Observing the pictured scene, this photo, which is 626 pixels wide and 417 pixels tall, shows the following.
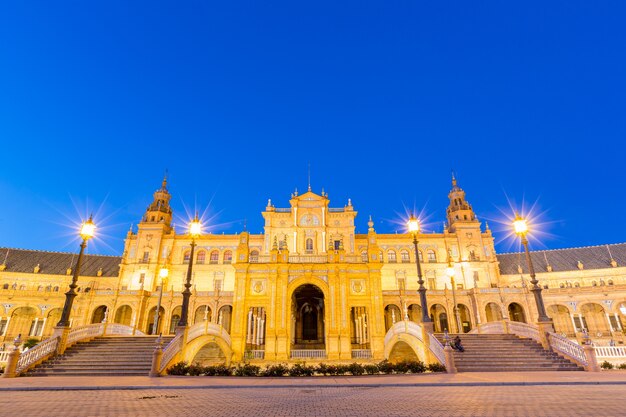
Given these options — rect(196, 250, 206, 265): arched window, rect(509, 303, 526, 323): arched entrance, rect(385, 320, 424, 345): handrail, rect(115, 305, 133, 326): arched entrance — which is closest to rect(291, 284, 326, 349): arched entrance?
rect(385, 320, 424, 345): handrail

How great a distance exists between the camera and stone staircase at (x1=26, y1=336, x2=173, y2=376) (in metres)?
15.5

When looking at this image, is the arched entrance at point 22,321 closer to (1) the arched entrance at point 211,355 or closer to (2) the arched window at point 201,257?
(2) the arched window at point 201,257

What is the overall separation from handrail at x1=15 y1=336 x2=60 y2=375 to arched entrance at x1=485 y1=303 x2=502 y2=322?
1958 inches

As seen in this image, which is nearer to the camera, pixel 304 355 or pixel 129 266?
pixel 304 355

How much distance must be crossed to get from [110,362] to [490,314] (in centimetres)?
4935

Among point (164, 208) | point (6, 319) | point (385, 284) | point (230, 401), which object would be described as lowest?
point (230, 401)

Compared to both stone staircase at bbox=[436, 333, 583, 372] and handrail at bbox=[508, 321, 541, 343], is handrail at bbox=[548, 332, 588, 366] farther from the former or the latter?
handrail at bbox=[508, 321, 541, 343]

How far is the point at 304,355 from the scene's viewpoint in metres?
27.3

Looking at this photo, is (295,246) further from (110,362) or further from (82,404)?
(82,404)

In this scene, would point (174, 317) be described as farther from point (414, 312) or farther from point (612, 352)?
point (612, 352)

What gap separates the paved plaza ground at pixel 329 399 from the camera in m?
6.85

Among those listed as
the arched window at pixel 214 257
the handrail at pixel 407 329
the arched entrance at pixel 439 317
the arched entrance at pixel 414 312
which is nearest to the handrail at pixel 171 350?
the handrail at pixel 407 329

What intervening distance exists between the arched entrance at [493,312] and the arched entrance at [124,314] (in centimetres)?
5268

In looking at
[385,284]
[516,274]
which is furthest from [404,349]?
[516,274]
